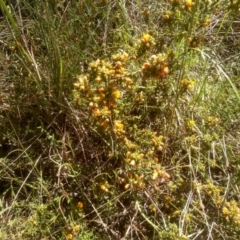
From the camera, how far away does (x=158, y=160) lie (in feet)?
5.00

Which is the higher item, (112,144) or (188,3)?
(188,3)

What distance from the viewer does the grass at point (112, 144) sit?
1.42 metres

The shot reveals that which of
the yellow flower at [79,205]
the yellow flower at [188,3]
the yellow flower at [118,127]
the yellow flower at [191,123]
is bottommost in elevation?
the yellow flower at [79,205]

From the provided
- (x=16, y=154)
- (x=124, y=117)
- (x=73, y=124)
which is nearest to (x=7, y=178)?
(x=16, y=154)

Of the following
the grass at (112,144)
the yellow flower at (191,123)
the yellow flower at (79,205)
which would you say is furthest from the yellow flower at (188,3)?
the yellow flower at (79,205)

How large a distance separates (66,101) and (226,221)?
70 centimetres

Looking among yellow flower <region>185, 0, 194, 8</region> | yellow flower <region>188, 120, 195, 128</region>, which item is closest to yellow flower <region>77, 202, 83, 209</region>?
yellow flower <region>188, 120, 195, 128</region>

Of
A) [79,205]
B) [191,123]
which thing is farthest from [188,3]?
[79,205]

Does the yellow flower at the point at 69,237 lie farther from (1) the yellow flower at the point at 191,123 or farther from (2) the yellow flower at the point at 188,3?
(2) the yellow flower at the point at 188,3

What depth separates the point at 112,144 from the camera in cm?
140

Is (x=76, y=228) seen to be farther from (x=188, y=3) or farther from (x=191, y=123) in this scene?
(x=188, y=3)

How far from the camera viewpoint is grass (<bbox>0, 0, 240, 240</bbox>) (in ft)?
4.66

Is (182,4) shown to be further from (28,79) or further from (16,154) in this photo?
(16,154)

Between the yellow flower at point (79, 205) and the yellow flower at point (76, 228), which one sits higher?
the yellow flower at point (79, 205)
